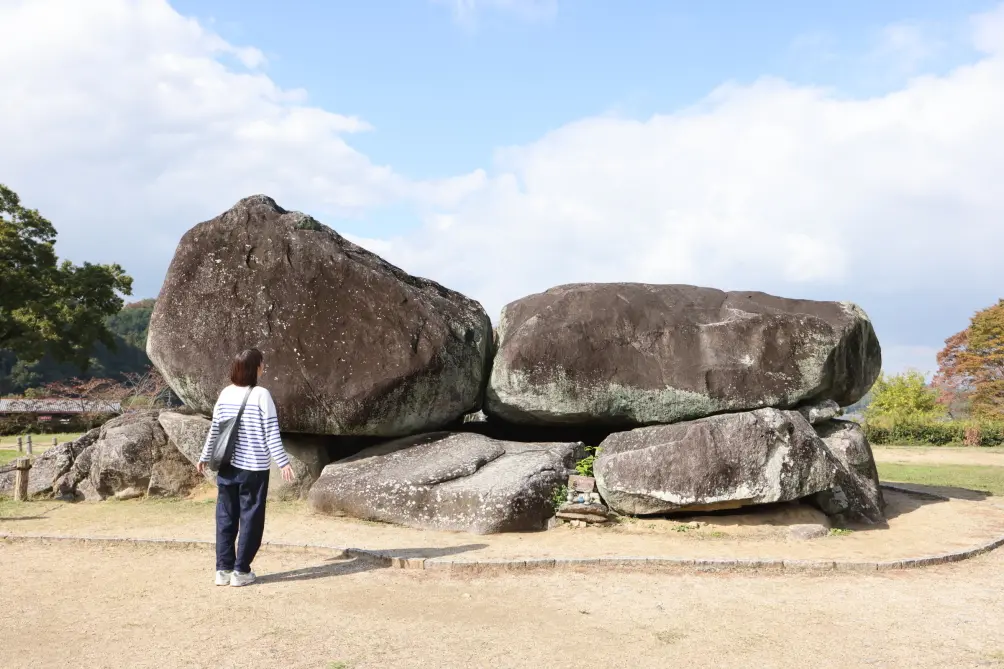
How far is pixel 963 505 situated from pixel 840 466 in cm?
399

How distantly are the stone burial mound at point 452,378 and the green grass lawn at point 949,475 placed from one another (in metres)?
5.53

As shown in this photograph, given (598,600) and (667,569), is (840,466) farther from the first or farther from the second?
(598,600)

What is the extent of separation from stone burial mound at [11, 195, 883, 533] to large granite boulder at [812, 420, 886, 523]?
0.11 ft

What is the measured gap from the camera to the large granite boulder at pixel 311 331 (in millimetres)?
11305

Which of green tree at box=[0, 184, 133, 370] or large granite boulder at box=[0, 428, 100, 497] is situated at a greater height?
green tree at box=[0, 184, 133, 370]

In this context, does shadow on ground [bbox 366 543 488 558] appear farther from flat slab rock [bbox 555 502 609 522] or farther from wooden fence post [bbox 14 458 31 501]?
wooden fence post [bbox 14 458 31 501]

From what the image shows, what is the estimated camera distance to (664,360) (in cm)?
1204

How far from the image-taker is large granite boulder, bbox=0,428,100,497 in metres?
12.6

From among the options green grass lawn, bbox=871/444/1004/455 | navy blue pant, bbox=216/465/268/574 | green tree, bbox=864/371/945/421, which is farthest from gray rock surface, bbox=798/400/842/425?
green tree, bbox=864/371/945/421

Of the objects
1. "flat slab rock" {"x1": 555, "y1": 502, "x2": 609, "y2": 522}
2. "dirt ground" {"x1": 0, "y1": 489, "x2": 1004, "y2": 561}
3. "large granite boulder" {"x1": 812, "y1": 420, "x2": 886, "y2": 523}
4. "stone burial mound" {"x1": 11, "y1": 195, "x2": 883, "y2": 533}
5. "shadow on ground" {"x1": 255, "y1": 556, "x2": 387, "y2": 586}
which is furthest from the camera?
"large granite boulder" {"x1": 812, "y1": 420, "x2": 886, "y2": 523}

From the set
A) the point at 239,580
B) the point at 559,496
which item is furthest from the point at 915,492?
the point at 239,580

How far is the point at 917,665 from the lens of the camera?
544 cm

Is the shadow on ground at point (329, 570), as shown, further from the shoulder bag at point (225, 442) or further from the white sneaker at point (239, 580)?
the shoulder bag at point (225, 442)

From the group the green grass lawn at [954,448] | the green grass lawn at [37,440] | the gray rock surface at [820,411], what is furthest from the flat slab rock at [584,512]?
the green grass lawn at [954,448]
